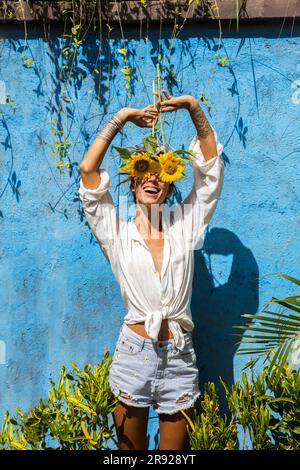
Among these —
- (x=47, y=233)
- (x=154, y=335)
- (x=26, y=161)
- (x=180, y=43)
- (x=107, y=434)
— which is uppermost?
(x=180, y=43)

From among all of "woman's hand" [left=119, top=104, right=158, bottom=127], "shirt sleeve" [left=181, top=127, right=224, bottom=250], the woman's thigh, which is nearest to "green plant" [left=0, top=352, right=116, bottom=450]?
the woman's thigh

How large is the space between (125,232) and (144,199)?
191 millimetres

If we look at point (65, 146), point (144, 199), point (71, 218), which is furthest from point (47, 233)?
point (144, 199)

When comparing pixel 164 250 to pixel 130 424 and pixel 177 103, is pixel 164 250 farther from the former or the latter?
pixel 130 424

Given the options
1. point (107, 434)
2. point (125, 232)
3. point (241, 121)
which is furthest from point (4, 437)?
point (241, 121)

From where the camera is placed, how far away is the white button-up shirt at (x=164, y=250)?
3.97 metres

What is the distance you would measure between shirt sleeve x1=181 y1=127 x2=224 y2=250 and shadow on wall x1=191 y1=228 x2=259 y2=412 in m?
0.40

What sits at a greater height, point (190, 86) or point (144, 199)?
point (190, 86)

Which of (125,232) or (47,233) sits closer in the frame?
(125,232)

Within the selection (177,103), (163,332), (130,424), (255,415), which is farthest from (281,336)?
(177,103)

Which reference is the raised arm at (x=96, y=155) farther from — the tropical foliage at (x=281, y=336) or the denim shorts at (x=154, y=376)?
the tropical foliage at (x=281, y=336)

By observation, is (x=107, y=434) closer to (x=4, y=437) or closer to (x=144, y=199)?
(x=4, y=437)

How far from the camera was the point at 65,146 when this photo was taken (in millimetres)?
4531

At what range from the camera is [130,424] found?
404cm
